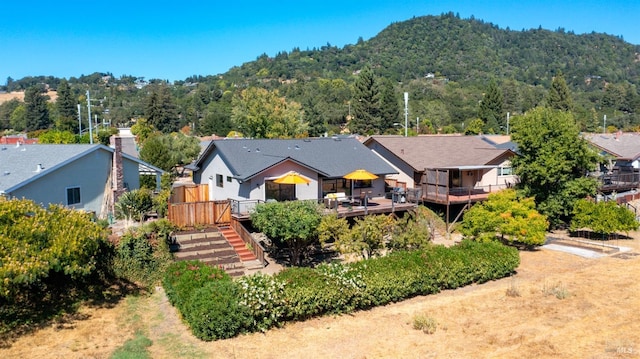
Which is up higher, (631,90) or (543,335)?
(631,90)

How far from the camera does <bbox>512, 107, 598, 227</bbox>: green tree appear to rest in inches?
1098

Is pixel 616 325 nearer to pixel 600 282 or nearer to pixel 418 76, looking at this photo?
pixel 600 282

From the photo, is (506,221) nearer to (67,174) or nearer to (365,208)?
(365,208)

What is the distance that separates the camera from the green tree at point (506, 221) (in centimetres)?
2386

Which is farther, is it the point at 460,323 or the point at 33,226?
the point at 460,323

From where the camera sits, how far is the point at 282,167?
84.9 feet

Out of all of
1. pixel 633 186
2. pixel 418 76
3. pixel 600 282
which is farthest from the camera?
pixel 418 76

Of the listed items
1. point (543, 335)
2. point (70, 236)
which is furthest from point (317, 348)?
point (70, 236)

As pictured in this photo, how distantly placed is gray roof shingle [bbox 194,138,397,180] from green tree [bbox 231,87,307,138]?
90.1 ft

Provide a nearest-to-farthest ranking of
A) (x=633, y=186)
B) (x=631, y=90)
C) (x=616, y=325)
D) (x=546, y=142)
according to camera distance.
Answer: (x=616, y=325) → (x=546, y=142) → (x=633, y=186) → (x=631, y=90)

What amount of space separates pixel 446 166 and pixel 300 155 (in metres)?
9.45

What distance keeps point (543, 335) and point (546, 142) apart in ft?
54.8

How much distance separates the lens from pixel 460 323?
15609 mm

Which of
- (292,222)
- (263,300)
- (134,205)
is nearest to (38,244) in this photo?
(263,300)
